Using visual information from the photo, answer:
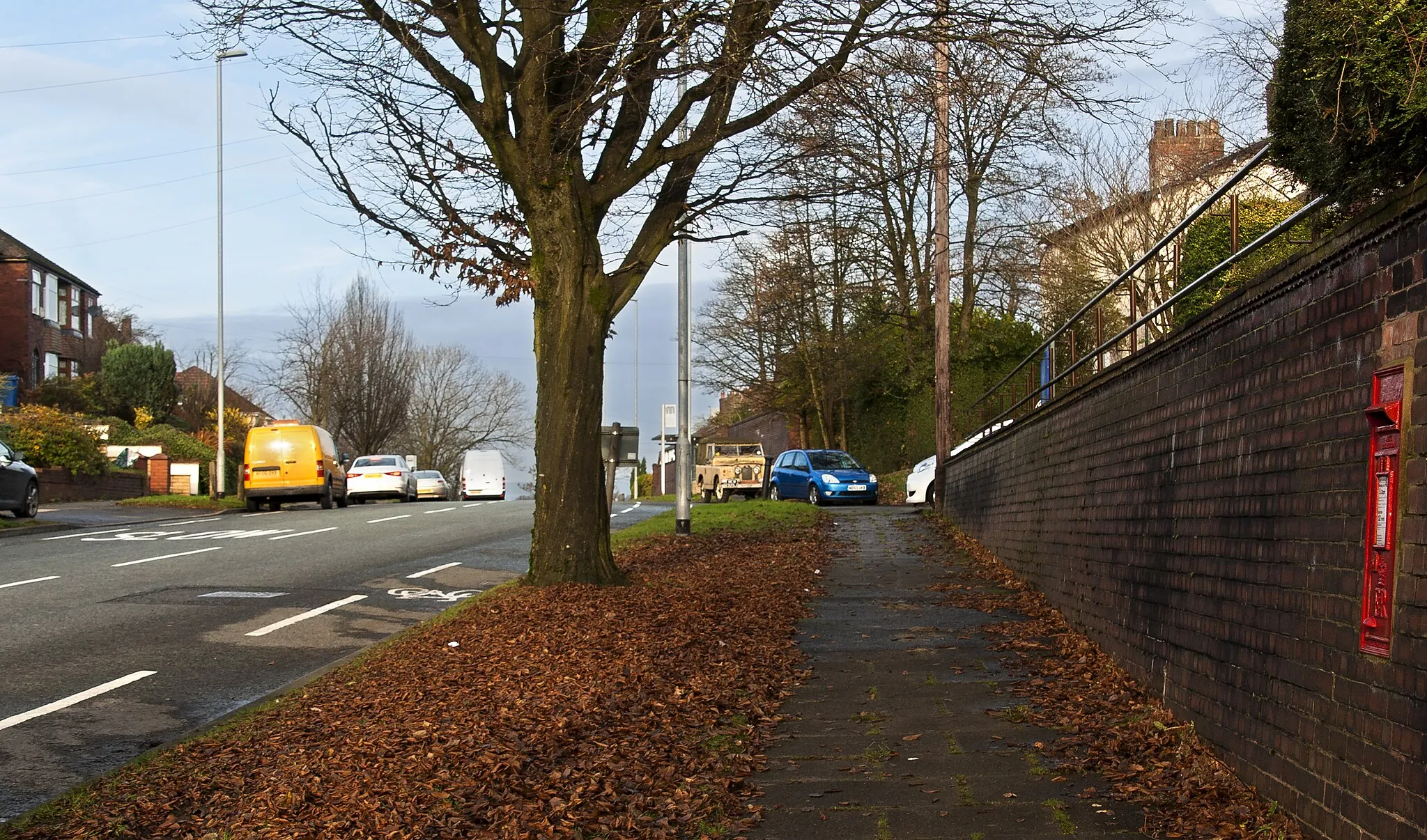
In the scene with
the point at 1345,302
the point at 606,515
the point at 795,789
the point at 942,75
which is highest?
the point at 942,75

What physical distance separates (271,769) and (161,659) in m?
4.17

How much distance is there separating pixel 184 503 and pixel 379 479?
8.27m

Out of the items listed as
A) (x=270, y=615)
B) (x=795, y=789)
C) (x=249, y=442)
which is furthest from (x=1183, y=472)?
(x=249, y=442)

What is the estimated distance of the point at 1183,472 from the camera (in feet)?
22.8

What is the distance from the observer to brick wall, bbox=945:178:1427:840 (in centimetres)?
420

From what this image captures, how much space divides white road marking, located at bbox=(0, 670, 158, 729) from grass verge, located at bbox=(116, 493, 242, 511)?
2316cm

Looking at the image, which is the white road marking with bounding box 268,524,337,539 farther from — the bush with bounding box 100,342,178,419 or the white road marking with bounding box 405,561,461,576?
the bush with bounding box 100,342,178,419

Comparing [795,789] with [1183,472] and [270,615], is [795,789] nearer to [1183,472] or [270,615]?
[1183,472]

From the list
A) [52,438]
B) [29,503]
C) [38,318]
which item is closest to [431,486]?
[52,438]

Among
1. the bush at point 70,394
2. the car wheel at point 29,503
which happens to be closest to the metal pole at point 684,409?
the car wheel at point 29,503

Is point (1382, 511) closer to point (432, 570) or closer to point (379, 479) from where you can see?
point (432, 570)

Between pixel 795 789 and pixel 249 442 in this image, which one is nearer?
pixel 795 789

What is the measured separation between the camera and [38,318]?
48812mm

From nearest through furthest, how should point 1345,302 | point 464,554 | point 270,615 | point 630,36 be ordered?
1. point 1345,302
2. point 630,36
3. point 270,615
4. point 464,554
